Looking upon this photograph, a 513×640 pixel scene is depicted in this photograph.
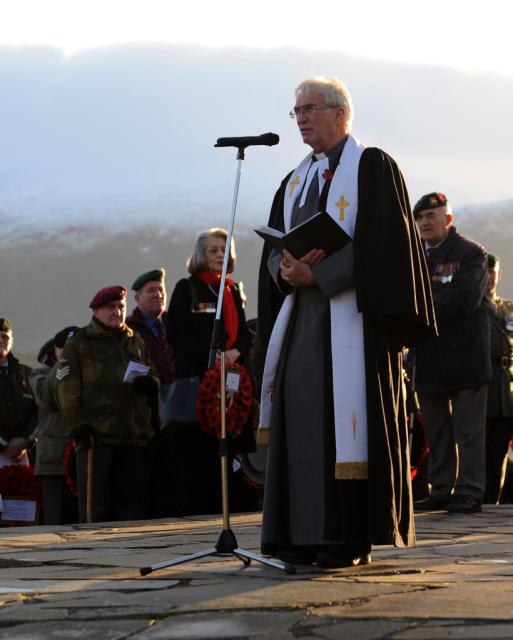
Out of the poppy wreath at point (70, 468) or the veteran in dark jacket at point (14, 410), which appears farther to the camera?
the veteran in dark jacket at point (14, 410)

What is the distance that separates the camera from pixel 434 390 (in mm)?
8094

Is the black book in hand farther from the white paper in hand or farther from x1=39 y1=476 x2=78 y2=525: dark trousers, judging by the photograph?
x1=39 y1=476 x2=78 y2=525: dark trousers

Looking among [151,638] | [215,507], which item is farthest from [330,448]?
[215,507]

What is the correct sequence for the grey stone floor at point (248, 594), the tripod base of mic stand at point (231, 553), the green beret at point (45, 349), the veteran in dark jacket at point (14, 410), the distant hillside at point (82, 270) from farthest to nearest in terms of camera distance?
the distant hillside at point (82, 270), the green beret at point (45, 349), the veteran in dark jacket at point (14, 410), the tripod base of mic stand at point (231, 553), the grey stone floor at point (248, 594)

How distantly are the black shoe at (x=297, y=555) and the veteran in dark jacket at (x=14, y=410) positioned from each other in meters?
5.05

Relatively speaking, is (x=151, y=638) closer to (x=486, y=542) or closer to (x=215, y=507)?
(x=486, y=542)

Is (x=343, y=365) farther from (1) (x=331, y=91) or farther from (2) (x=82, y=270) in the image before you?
(2) (x=82, y=270)

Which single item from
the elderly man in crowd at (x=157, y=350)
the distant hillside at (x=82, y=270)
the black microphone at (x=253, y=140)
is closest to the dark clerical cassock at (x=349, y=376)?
the black microphone at (x=253, y=140)

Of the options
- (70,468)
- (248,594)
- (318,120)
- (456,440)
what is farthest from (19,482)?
(248,594)

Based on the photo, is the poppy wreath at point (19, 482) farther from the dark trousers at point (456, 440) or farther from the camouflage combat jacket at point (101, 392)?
the dark trousers at point (456, 440)

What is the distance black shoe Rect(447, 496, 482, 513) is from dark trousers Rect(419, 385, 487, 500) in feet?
0.10

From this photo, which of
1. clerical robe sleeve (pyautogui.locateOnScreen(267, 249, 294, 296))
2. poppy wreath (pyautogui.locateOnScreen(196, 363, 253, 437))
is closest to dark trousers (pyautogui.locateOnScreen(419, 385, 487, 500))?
poppy wreath (pyautogui.locateOnScreen(196, 363, 253, 437))

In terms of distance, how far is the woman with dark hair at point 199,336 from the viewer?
27.4ft

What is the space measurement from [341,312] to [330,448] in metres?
0.50
